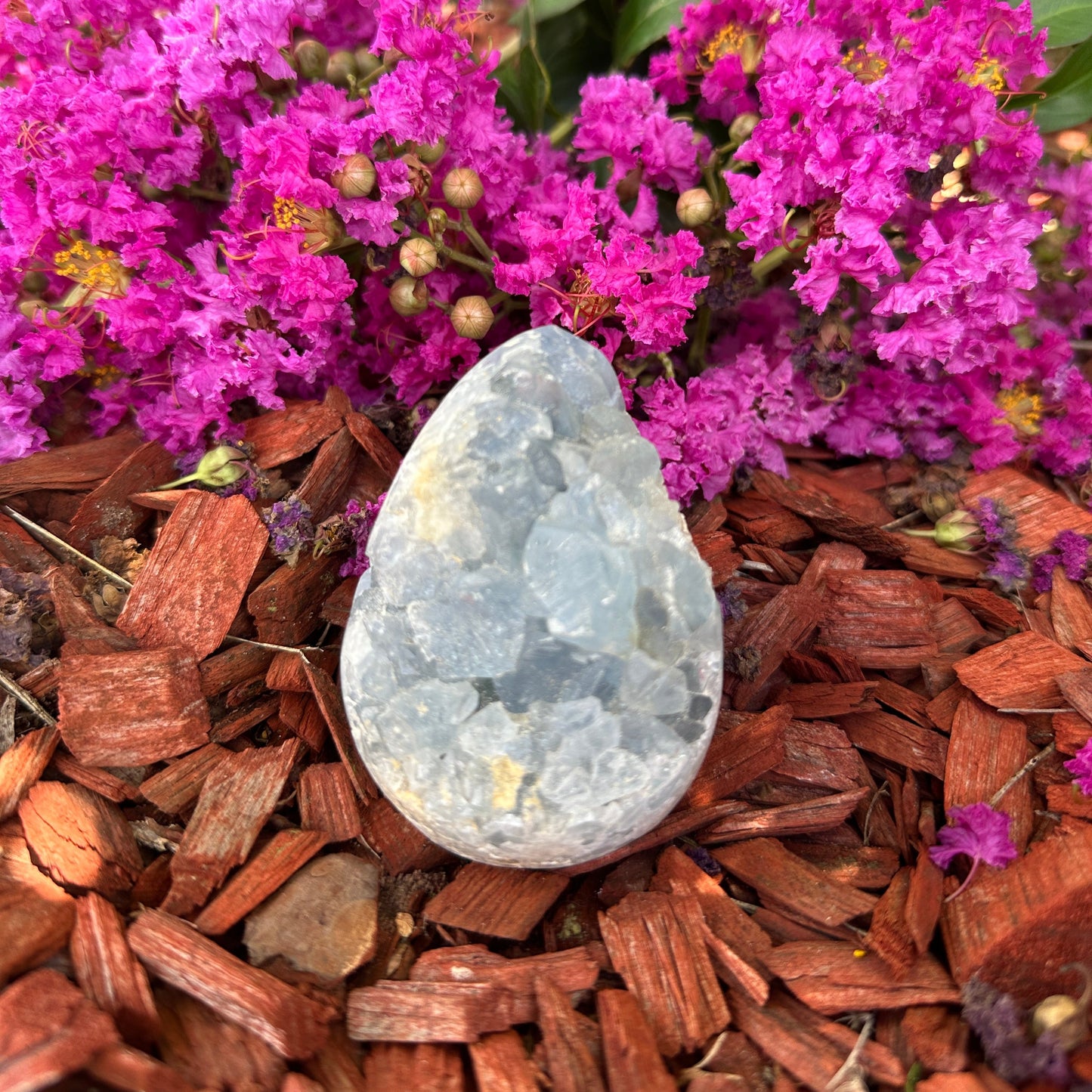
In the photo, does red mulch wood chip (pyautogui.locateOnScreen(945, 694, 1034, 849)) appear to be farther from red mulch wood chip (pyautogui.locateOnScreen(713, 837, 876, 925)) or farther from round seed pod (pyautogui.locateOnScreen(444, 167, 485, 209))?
round seed pod (pyautogui.locateOnScreen(444, 167, 485, 209))

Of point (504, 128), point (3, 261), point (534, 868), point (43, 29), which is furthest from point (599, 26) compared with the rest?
point (534, 868)

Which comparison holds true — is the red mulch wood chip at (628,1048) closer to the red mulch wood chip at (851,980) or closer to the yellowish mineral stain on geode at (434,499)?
the red mulch wood chip at (851,980)

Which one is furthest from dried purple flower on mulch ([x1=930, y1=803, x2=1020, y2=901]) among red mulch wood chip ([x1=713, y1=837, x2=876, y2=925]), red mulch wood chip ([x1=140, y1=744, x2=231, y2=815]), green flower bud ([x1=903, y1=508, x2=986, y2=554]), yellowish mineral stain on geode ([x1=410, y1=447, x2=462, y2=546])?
red mulch wood chip ([x1=140, y1=744, x2=231, y2=815])

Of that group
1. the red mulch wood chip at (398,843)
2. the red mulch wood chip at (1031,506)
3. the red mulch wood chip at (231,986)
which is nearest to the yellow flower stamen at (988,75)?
the red mulch wood chip at (1031,506)

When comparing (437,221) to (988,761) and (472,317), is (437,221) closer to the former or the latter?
(472,317)

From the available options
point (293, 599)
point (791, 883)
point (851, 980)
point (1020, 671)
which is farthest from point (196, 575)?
point (1020, 671)

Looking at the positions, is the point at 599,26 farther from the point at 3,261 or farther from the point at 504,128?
the point at 3,261

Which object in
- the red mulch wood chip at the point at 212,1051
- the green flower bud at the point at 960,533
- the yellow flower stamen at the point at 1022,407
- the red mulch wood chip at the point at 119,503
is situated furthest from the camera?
the yellow flower stamen at the point at 1022,407
